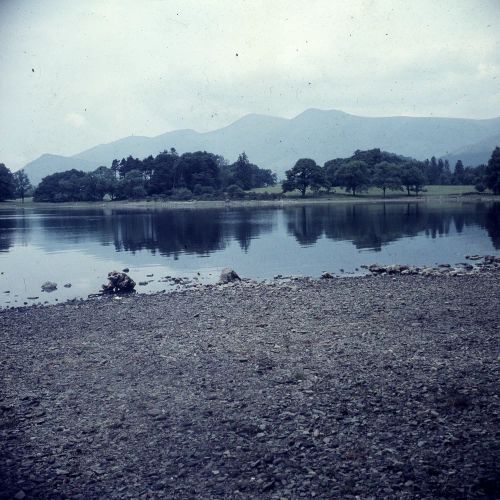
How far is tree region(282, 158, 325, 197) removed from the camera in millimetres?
146375

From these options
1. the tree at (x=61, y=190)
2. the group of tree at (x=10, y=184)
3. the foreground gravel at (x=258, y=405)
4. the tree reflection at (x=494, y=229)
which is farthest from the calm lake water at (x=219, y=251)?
the group of tree at (x=10, y=184)

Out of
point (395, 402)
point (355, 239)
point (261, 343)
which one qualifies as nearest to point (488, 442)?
point (395, 402)

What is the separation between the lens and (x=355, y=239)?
5125cm

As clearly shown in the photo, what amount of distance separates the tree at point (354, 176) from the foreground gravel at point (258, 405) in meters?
129

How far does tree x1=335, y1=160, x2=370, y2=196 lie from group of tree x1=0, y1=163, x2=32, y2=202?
372 ft

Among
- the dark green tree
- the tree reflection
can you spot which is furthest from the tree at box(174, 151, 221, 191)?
the tree reflection

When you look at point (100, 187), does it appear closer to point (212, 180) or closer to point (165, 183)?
point (165, 183)

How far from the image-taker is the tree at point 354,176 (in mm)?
144375

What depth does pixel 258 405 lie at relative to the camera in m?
10.6

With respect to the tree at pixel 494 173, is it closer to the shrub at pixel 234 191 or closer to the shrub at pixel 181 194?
the shrub at pixel 234 191

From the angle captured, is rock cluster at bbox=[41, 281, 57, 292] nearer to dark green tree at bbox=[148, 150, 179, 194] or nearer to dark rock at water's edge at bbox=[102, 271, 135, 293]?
dark rock at water's edge at bbox=[102, 271, 135, 293]

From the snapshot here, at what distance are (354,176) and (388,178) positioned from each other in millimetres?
10098

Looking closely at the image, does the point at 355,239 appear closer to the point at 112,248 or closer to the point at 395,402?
the point at 112,248

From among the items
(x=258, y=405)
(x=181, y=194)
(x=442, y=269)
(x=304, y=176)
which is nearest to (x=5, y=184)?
(x=181, y=194)
